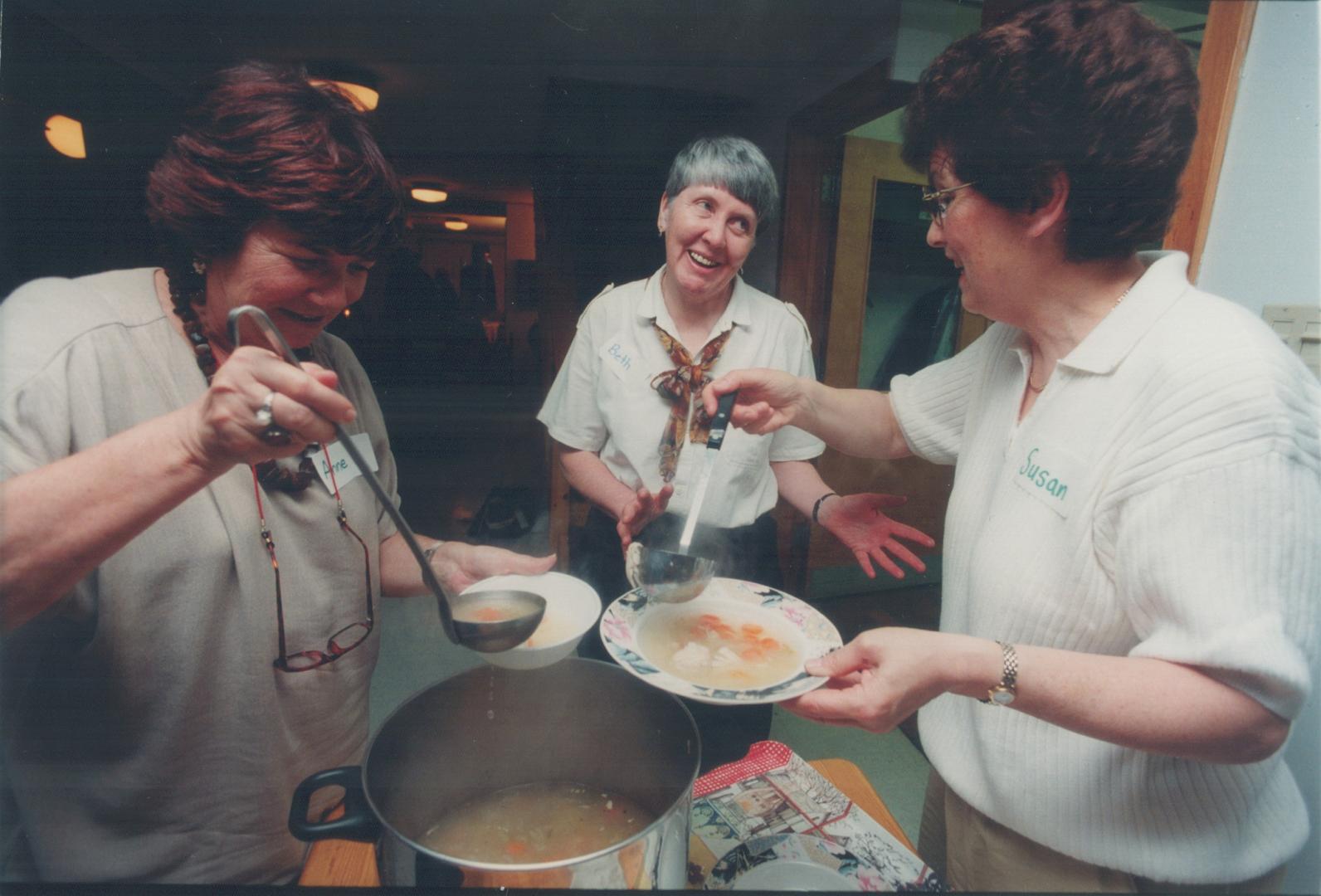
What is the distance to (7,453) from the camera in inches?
22.2

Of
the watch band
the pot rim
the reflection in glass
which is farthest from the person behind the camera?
the reflection in glass

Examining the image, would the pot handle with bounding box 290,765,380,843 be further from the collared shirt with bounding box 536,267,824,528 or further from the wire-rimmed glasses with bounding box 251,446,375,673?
the collared shirt with bounding box 536,267,824,528

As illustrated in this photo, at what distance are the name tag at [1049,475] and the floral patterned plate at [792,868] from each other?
0.47 m

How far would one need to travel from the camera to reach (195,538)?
0.70m

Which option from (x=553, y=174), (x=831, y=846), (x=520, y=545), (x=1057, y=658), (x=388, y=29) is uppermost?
(x=388, y=29)

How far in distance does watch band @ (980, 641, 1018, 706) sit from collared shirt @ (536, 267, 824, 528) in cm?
56

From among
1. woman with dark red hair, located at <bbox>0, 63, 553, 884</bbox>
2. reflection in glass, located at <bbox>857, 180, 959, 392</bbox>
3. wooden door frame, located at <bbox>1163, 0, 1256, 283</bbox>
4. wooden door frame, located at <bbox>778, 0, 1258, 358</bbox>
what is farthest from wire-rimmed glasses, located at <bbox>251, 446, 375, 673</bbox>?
wooden door frame, located at <bbox>1163, 0, 1256, 283</bbox>

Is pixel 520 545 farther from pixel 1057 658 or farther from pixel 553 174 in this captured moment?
pixel 1057 658

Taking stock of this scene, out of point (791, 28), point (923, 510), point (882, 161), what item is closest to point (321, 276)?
point (791, 28)

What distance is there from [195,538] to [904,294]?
3.37 feet

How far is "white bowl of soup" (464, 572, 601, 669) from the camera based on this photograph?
708 mm

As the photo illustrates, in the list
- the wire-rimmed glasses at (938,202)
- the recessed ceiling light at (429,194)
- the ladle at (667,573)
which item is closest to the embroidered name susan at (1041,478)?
the wire-rimmed glasses at (938,202)

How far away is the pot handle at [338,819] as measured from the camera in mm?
556

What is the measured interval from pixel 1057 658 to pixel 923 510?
50 centimetres
